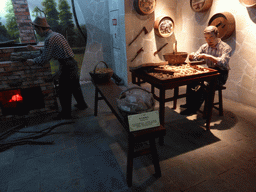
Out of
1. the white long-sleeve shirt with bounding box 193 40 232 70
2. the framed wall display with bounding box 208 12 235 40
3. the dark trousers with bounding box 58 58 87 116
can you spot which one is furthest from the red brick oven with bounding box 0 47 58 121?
the framed wall display with bounding box 208 12 235 40

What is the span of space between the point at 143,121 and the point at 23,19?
5363 mm

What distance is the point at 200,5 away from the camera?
14.1 feet

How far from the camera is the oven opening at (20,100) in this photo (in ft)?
11.8

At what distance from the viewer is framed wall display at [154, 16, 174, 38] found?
16.3 feet

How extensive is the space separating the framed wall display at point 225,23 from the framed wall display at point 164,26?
1.41m

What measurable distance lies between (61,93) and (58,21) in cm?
326

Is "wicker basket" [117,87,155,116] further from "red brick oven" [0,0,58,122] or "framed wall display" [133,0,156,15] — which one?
"framed wall display" [133,0,156,15]

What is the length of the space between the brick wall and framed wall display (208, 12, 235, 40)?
509 centimetres

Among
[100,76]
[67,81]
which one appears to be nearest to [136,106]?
[100,76]

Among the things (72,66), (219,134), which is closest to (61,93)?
(72,66)

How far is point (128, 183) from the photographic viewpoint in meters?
1.99

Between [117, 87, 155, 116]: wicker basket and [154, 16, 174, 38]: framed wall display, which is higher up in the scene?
[154, 16, 174, 38]: framed wall display

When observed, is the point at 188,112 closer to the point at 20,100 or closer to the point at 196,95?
the point at 196,95

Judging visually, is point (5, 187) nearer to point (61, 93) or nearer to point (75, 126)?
point (75, 126)
